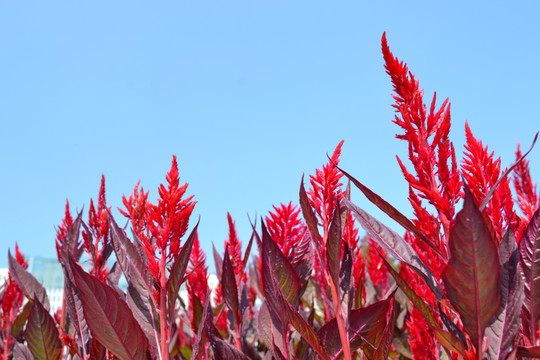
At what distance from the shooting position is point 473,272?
883 mm

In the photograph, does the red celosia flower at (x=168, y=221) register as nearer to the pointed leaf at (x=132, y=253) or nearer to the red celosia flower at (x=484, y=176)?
the pointed leaf at (x=132, y=253)

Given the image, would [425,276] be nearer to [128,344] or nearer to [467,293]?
[467,293]

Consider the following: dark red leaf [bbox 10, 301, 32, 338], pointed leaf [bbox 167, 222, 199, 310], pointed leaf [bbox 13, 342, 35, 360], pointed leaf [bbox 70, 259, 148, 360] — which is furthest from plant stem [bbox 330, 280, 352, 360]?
dark red leaf [bbox 10, 301, 32, 338]

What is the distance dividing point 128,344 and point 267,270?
0.45m

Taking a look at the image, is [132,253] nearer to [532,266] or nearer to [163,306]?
[163,306]

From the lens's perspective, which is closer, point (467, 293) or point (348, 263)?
point (467, 293)

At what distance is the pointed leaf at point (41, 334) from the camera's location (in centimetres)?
163

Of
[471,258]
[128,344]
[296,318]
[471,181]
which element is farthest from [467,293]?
[128,344]

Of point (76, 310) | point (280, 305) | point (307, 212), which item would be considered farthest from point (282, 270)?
point (76, 310)

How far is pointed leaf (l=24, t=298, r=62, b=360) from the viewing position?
163cm

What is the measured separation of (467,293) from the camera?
91 centimetres

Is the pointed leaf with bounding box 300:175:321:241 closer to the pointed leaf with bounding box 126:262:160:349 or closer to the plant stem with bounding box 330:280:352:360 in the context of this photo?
the plant stem with bounding box 330:280:352:360

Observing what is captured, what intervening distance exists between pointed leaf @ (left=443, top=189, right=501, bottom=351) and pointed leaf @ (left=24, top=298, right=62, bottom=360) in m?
1.46

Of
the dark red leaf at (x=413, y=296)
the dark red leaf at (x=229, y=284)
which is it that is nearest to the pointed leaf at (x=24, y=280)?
the dark red leaf at (x=229, y=284)
